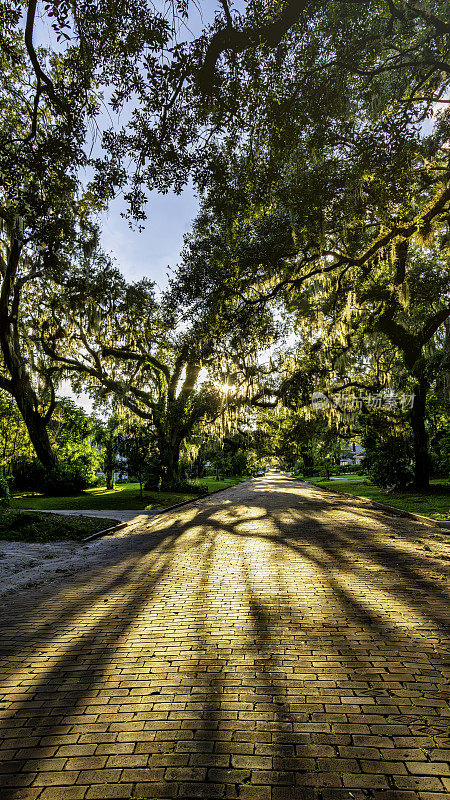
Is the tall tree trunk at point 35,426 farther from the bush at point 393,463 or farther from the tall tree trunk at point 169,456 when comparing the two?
the bush at point 393,463

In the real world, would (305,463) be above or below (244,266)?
→ below

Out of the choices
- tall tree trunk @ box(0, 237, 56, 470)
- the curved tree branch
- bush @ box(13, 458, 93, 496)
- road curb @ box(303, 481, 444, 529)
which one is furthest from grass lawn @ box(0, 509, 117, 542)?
bush @ box(13, 458, 93, 496)

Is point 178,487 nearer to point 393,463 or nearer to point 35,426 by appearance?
point 35,426

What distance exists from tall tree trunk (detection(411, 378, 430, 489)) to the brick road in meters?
14.9

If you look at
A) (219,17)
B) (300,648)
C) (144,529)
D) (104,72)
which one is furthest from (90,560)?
(219,17)

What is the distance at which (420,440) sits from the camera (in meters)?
20.9

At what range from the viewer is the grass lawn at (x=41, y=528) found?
1141 centimetres

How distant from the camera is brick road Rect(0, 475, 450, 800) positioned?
2359mm

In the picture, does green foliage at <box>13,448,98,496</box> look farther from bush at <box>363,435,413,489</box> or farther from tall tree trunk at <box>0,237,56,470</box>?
bush at <box>363,435,413,489</box>

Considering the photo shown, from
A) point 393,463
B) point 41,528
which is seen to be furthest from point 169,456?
point 41,528

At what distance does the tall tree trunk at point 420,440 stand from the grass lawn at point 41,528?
15.5m

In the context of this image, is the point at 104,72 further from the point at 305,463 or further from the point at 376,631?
the point at 305,463

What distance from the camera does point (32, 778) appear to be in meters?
2.39

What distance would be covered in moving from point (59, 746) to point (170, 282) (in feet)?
41.4
